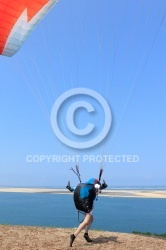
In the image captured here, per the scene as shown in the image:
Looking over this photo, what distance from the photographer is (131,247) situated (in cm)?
891

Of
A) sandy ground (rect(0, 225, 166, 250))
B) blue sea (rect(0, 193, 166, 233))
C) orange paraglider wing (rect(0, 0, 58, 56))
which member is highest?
orange paraglider wing (rect(0, 0, 58, 56))

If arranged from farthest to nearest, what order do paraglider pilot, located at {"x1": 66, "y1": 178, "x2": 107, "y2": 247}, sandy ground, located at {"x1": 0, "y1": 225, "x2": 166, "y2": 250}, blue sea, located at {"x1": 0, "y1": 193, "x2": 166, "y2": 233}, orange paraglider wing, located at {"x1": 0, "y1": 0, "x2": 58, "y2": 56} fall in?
1. blue sea, located at {"x1": 0, "y1": 193, "x2": 166, "y2": 233}
2. orange paraglider wing, located at {"x1": 0, "y1": 0, "x2": 58, "y2": 56}
3. paraglider pilot, located at {"x1": 66, "y1": 178, "x2": 107, "y2": 247}
4. sandy ground, located at {"x1": 0, "y1": 225, "x2": 166, "y2": 250}

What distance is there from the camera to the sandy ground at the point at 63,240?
886 cm

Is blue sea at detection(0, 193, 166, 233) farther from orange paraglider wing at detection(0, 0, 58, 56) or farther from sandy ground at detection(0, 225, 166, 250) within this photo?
orange paraglider wing at detection(0, 0, 58, 56)

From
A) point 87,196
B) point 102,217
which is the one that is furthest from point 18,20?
point 102,217

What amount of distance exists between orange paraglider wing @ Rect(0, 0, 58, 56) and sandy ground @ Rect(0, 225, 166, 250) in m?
5.61

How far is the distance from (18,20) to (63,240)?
669cm

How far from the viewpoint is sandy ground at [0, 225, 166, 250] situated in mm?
8859

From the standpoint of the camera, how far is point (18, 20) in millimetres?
11203

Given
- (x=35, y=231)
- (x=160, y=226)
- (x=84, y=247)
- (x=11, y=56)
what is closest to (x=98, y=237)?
(x=84, y=247)

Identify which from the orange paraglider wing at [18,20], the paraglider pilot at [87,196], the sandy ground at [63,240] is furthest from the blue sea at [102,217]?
the paraglider pilot at [87,196]

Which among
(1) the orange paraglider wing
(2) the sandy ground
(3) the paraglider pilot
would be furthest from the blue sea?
(3) the paraglider pilot

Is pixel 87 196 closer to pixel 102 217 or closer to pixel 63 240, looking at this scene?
pixel 63 240

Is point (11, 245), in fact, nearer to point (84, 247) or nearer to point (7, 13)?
point (84, 247)
